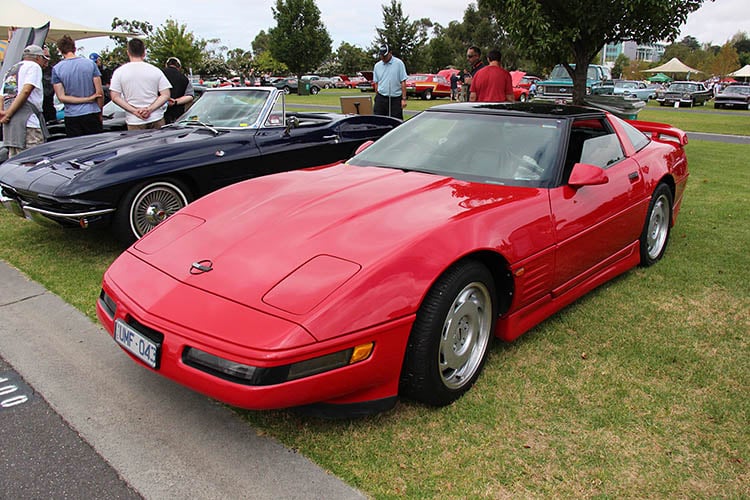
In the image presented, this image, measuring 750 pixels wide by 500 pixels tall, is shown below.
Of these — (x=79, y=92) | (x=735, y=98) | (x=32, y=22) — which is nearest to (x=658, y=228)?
(x=79, y=92)

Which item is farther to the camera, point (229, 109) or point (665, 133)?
point (229, 109)

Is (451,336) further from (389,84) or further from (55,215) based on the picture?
(389,84)

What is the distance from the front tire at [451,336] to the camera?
2.32 m

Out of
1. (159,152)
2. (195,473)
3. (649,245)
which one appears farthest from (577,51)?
(195,473)

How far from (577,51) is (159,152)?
7.37 m

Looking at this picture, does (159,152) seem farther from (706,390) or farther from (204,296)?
(706,390)

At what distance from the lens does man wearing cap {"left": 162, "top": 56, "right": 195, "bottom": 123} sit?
7.98m

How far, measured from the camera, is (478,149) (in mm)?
3391

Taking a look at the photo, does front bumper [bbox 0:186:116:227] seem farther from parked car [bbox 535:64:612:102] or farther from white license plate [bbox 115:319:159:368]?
parked car [bbox 535:64:612:102]

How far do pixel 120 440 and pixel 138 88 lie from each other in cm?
513

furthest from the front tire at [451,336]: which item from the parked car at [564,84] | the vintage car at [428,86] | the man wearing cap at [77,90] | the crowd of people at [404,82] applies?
the vintage car at [428,86]

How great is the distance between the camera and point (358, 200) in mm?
2812

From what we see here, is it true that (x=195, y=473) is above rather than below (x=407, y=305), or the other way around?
below

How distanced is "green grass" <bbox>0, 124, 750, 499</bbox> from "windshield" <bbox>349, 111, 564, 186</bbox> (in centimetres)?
97
